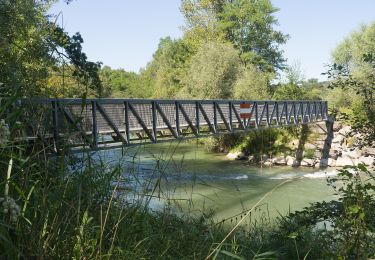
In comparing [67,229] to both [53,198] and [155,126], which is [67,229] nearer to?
[53,198]

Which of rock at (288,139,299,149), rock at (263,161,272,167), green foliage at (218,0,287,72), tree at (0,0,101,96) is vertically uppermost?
green foliage at (218,0,287,72)

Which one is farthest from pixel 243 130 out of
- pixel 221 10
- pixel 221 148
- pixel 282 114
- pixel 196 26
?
pixel 221 10

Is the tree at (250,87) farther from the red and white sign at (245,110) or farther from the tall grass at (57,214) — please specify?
the tall grass at (57,214)

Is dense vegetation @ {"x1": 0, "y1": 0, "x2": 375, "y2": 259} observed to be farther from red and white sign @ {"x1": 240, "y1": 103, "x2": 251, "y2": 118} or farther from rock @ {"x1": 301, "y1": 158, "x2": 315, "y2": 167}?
rock @ {"x1": 301, "y1": 158, "x2": 315, "y2": 167}

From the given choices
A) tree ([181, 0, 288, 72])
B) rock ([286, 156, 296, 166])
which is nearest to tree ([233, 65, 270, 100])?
rock ([286, 156, 296, 166])

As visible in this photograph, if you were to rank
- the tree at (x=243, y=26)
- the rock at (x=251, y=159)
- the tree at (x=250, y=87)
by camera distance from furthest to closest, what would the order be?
the tree at (x=243, y=26)
the tree at (x=250, y=87)
the rock at (x=251, y=159)

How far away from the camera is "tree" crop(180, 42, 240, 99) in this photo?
81.1ft

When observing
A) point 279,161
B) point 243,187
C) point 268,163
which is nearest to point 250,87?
point 279,161

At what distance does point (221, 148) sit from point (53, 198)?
74.9 feet

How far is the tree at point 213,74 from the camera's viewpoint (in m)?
24.7

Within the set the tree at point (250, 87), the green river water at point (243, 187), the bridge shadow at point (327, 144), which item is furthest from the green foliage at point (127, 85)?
the green river water at point (243, 187)

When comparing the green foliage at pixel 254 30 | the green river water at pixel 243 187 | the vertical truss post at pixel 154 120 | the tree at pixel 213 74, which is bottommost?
the green river water at pixel 243 187

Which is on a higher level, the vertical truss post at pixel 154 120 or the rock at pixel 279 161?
the vertical truss post at pixel 154 120

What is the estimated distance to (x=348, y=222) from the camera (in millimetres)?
2568
